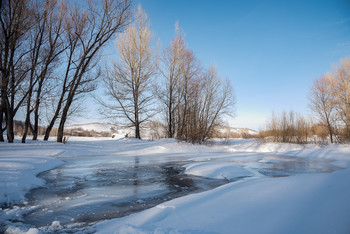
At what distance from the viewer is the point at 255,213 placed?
2.21 metres

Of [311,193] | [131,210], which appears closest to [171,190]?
[131,210]

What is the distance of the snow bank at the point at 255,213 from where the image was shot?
1914 mm

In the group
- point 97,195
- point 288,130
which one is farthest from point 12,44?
point 288,130

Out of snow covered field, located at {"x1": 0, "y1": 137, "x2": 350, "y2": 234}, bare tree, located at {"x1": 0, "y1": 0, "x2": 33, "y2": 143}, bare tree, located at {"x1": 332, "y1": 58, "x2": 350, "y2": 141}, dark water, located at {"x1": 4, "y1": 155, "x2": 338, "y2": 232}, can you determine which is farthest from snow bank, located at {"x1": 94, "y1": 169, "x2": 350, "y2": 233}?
bare tree, located at {"x1": 332, "y1": 58, "x2": 350, "y2": 141}

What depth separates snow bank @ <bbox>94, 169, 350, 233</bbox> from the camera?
1914 millimetres

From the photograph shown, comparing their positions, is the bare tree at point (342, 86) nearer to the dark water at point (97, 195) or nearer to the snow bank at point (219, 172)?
the snow bank at point (219, 172)

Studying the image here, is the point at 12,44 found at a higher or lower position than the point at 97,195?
higher

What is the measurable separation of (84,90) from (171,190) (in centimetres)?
1213

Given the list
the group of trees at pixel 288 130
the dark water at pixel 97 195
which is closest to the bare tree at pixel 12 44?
the dark water at pixel 97 195

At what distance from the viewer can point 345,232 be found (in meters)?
1.76

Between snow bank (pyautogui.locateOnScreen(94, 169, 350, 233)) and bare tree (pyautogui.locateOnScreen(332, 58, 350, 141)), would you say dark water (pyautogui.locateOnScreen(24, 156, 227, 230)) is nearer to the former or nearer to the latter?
snow bank (pyautogui.locateOnScreen(94, 169, 350, 233))

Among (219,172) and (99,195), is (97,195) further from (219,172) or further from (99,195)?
(219,172)

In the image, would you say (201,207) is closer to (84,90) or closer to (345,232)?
(345,232)

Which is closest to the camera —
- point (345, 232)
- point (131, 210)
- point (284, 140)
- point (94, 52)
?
point (345, 232)
